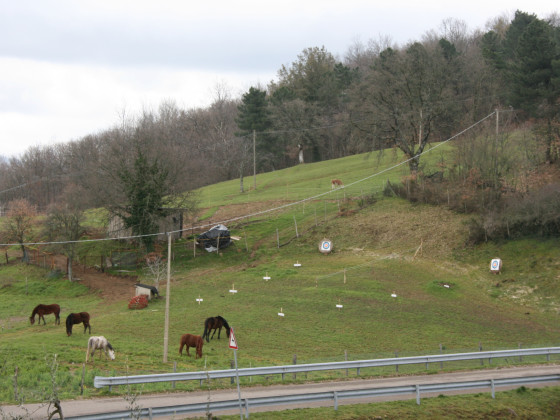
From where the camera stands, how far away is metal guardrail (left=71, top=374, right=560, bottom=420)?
51.0 feet

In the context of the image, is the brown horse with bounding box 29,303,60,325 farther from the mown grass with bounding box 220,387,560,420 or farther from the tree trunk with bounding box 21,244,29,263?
the tree trunk with bounding box 21,244,29,263

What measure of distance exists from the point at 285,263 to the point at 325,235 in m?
7.01

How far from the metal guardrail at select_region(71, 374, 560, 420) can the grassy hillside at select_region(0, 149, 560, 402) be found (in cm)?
337

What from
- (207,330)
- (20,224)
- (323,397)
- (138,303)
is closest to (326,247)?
(138,303)

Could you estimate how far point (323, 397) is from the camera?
17484mm

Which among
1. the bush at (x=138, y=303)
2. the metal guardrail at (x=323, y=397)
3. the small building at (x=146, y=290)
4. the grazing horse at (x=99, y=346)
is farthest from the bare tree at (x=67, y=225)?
the metal guardrail at (x=323, y=397)

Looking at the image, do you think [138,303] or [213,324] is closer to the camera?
[213,324]

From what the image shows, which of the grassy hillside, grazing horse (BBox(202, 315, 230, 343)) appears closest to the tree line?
the grassy hillside

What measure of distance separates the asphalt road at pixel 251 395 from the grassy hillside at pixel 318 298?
3.25 feet

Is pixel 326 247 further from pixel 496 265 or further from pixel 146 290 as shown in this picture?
pixel 146 290

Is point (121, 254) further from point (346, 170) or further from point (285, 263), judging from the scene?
point (346, 170)

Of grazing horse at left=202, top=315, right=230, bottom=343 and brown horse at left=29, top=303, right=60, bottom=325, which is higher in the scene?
brown horse at left=29, top=303, right=60, bottom=325

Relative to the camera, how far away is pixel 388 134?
2436 inches

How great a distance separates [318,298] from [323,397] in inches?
807
